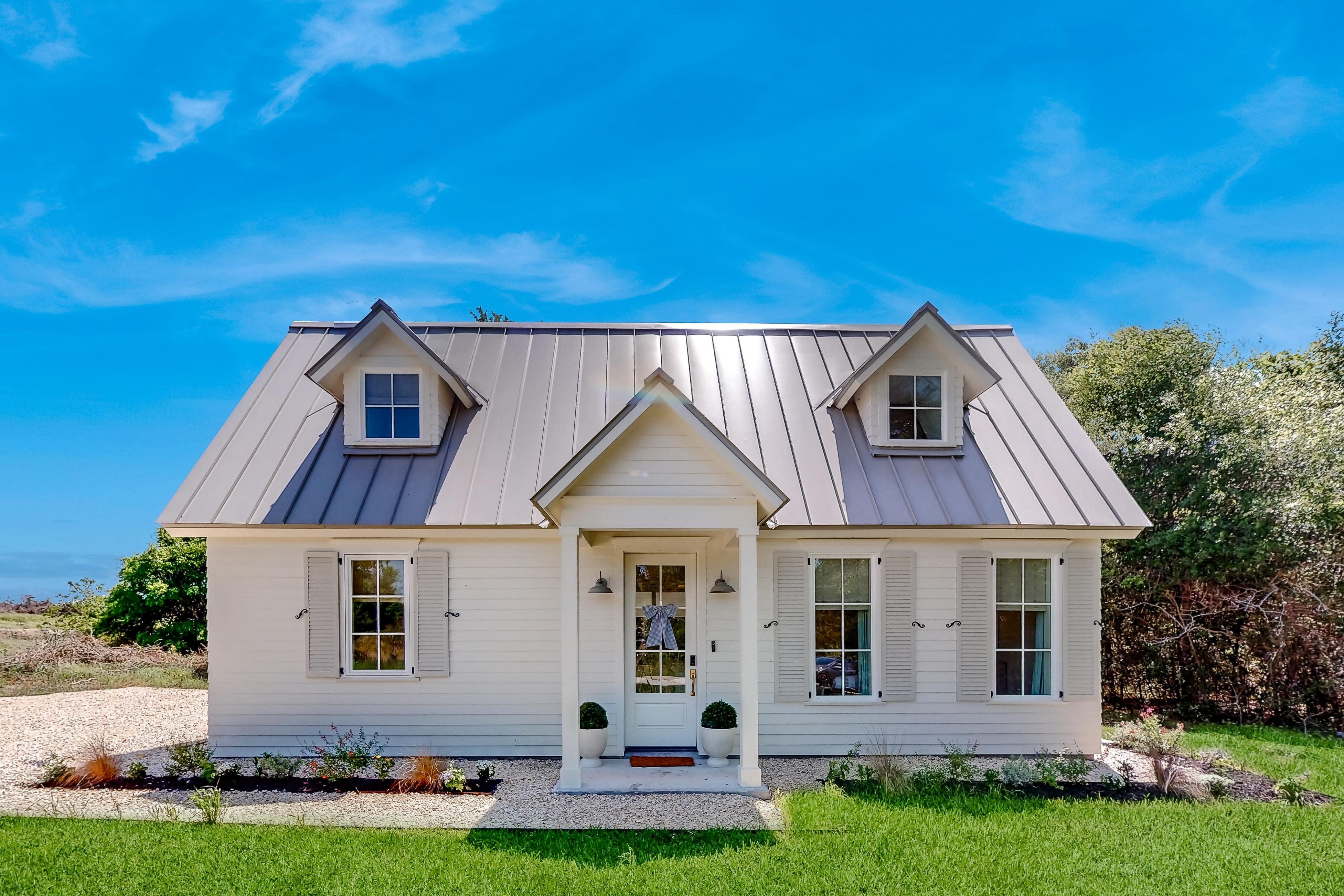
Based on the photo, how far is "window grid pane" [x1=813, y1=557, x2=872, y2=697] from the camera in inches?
381

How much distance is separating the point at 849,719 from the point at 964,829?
2.56 m

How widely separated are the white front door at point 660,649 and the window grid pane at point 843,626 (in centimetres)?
153

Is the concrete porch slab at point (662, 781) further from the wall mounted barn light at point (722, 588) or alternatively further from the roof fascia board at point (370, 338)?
the roof fascia board at point (370, 338)

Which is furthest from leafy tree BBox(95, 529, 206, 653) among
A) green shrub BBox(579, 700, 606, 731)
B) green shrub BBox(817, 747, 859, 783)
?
green shrub BBox(817, 747, 859, 783)

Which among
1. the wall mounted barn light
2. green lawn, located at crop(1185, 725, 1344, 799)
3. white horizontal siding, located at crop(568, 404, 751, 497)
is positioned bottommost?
green lawn, located at crop(1185, 725, 1344, 799)

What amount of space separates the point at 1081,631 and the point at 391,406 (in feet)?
30.4

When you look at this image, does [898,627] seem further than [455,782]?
Answer: Yes

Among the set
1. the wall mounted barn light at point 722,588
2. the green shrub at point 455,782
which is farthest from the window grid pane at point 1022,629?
the green shrub at point 455,782

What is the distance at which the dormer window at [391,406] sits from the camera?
10.7 meters

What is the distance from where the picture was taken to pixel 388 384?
10.7 m

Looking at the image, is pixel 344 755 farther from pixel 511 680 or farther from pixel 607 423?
pixel 607 423

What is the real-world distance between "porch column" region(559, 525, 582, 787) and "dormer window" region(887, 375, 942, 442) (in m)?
4.95

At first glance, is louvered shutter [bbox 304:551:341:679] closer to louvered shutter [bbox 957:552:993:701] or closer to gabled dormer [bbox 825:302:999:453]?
gabled dormer [bbox 825:302:999:453]

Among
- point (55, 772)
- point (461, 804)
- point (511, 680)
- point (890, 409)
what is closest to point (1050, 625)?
point (890, 409)
